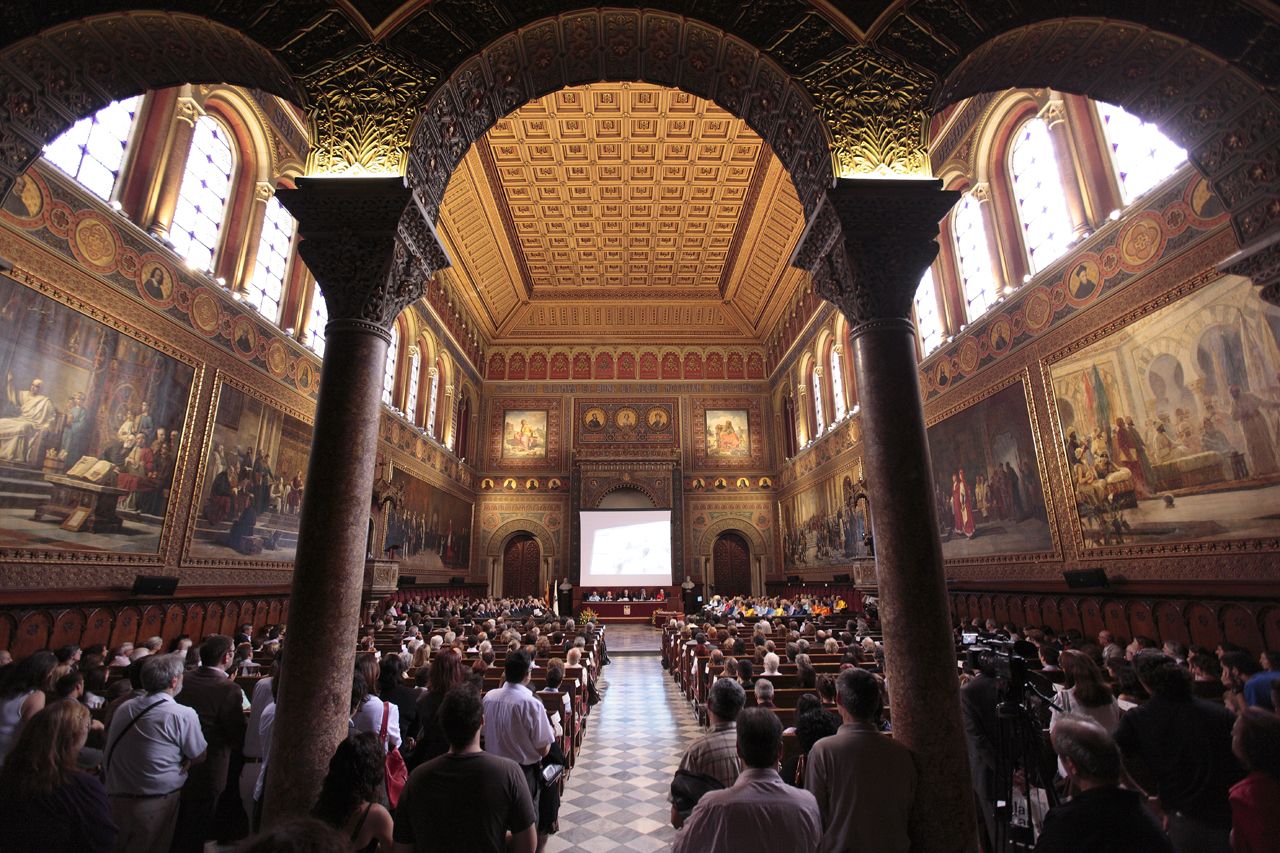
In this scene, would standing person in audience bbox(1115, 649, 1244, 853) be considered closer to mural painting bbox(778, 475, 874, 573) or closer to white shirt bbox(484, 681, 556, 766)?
white shirt bbox(484, 681, 556, 766)

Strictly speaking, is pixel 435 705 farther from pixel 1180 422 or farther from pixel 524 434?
pixel 524 434

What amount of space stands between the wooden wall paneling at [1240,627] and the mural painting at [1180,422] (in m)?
0.90

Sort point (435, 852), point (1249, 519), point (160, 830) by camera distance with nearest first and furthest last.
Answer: point (435, 852) → point (160, 830) → point (1249, 519)

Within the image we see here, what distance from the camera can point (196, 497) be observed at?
1012cm

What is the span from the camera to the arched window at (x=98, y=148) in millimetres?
8305

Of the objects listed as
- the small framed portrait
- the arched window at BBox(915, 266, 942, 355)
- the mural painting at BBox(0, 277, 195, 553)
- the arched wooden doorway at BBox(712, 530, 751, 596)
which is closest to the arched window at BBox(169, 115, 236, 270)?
the mural painting at BBox(0, 277, 195, 553)

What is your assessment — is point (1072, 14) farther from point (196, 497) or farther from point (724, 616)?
point (724, 616)

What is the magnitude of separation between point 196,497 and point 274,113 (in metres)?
7.85

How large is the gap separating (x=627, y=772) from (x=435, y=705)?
326 cm

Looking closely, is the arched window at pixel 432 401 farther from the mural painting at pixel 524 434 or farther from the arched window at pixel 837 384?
the arched window at pixel 837 384

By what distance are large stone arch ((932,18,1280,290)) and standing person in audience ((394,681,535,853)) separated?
6162mm

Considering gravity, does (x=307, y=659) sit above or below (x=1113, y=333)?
below

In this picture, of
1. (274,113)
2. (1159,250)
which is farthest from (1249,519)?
(274,113)

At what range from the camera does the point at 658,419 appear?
27656mm
